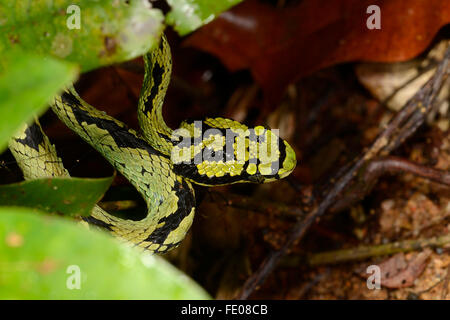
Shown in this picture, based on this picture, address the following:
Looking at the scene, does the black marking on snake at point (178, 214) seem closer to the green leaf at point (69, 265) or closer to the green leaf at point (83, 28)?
the green leaf at point (83, 28)

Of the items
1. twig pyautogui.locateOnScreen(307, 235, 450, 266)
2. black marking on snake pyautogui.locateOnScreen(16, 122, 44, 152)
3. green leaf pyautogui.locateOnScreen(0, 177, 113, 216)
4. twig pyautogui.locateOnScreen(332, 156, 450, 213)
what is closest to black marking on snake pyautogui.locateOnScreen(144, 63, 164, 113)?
black marking on snake pyautogui.locateOnScreen(16, 122, 44, 152)

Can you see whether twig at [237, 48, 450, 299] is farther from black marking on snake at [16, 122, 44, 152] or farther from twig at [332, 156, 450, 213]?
black marking on snake at [16, 122, 44, 152]

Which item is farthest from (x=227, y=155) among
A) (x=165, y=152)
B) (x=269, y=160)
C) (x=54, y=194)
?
(x=54, y=194)

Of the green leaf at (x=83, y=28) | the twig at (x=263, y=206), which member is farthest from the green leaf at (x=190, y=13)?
the twig at (x=263, y=206)

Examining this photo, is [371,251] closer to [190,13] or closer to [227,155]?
[227,155]
